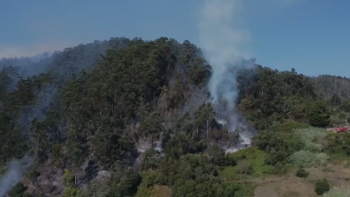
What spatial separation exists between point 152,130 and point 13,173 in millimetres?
11482

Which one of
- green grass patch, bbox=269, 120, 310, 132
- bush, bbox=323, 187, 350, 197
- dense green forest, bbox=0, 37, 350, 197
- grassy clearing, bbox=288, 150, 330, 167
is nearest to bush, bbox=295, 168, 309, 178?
dense green forest, bbox=0, 37, 350, 197

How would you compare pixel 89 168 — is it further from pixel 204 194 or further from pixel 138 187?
pixel 204 194

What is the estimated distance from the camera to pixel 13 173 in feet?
105

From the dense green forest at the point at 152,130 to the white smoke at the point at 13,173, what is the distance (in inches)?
20.5

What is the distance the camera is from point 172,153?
29.3 meters

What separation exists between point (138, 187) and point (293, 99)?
2003 cm

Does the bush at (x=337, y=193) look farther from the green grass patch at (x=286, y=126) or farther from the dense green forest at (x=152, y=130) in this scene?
the green grass patch at (x=286, y=126)

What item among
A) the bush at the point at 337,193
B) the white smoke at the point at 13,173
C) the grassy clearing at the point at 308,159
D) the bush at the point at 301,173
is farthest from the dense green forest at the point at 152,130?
the bush at the point at 337,193

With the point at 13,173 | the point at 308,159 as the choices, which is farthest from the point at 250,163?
the point at 13,173

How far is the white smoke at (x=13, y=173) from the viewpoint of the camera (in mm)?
30739

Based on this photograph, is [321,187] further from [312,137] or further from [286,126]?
[286,126]

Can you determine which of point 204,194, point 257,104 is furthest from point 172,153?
point 257,104

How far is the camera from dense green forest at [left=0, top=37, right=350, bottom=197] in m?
27.3

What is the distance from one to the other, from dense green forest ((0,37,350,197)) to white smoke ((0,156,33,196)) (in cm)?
52
